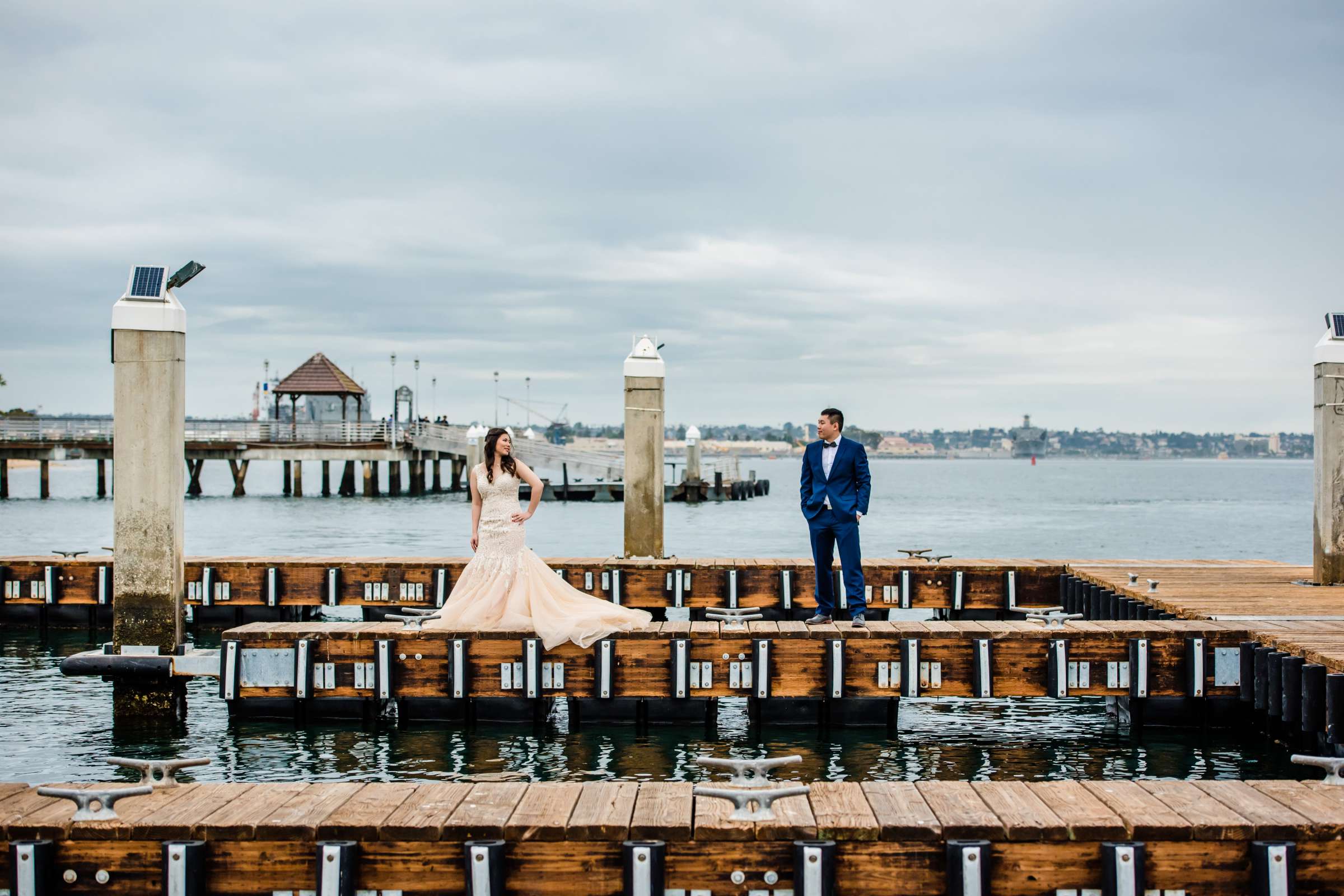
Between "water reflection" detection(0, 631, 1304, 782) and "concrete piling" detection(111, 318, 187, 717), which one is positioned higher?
"concrete piling" detection(111, 318, 187, 717)

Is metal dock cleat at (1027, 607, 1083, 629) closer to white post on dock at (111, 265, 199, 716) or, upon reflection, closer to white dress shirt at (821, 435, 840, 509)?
white dress shirt at (821, 435, 840, 509)

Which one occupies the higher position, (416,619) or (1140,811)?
(416,619)

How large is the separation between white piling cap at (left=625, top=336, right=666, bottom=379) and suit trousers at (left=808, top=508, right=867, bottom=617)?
5244 millimetres

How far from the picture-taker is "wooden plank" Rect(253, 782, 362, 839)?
6.33 meters

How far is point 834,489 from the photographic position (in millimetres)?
11859

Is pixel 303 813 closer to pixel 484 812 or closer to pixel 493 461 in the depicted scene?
pixel 484 812

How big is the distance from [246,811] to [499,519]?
18.3ft

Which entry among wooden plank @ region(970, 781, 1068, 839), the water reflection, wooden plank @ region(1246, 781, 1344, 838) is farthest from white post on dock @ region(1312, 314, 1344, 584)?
wooden plank @ region(970, 781, 1068, 839)

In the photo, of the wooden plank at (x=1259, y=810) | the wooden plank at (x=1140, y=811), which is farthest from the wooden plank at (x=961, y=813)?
the wooden plank at (x=1259, y=810)

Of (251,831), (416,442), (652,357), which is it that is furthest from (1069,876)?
(416,442)

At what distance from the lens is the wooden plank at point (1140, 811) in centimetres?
626

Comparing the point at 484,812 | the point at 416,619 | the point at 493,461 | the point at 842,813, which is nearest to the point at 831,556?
the point at 493,461

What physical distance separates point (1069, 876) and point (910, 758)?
518 centimetres

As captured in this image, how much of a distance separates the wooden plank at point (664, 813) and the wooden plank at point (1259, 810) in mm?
2722
